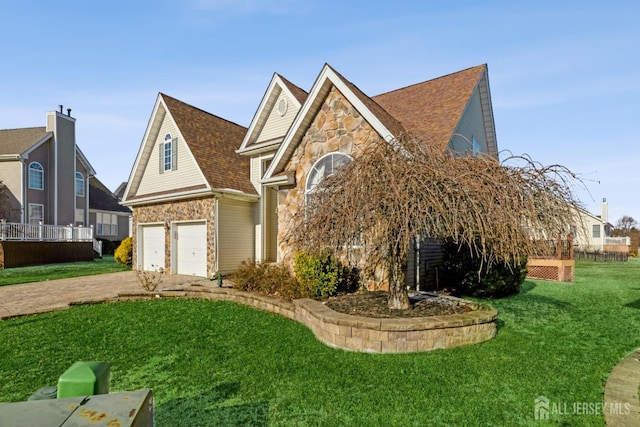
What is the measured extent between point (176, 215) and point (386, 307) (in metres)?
11.3

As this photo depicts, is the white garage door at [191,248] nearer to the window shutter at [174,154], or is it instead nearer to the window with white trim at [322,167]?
the window shutter at [174,154]

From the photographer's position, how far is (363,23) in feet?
34.8

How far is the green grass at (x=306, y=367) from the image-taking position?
Result: 12.3ft

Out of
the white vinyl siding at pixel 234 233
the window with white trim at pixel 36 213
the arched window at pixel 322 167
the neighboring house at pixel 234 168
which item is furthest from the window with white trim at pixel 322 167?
the window with white trim at pixel 36 213

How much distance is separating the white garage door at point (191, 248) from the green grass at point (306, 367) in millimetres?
5707

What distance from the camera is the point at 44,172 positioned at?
82.3ft

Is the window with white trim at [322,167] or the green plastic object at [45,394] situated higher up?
the window with white trim at [322,167]

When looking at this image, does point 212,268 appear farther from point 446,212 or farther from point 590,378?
point 590,378

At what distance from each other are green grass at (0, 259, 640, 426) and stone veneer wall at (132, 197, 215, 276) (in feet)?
17.6

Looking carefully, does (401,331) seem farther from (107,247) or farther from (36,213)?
(107,247)

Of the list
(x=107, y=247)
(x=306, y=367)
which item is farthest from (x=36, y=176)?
(x=306, y=367)

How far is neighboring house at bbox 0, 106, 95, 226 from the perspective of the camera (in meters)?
23.3

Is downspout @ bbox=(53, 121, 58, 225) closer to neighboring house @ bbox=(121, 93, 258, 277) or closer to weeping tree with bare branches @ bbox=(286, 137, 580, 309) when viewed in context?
neighboring house @ bbox=(121, 93, 258, 277)

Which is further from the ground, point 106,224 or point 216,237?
point 106,224
